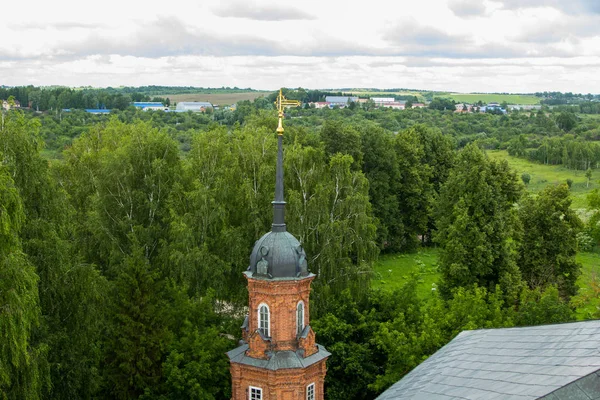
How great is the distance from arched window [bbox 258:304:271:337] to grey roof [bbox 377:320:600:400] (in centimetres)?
371

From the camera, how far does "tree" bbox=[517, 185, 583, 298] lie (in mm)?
36625

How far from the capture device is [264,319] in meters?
19.1

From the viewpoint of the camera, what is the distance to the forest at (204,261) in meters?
20.4

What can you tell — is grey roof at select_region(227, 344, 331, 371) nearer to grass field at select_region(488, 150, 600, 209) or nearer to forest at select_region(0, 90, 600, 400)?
forest at select_region(0, 90, 600, 400)

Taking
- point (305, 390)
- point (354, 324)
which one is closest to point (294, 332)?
point (305, 390)

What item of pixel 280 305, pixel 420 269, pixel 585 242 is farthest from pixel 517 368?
pixel 585 242

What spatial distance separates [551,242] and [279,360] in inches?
910

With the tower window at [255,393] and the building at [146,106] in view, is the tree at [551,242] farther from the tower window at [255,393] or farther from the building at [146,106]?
the building at [146,106]

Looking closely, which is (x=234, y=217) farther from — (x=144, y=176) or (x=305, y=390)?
(x=305, y=390)

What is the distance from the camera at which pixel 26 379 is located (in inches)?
690

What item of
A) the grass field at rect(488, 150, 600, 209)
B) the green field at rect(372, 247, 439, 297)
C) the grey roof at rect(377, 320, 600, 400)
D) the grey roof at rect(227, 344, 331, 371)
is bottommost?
the green field at rect(372, 247, 439, 297)

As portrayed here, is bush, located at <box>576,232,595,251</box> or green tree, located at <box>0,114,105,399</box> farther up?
green tree, located at <box>0,114,105,399</box>

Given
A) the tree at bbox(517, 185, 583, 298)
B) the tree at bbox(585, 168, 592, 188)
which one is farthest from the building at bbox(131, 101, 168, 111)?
→ the tree at bbox(517, 185, 583, 298)

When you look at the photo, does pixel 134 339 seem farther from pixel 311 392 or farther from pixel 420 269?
pixel 420 269
